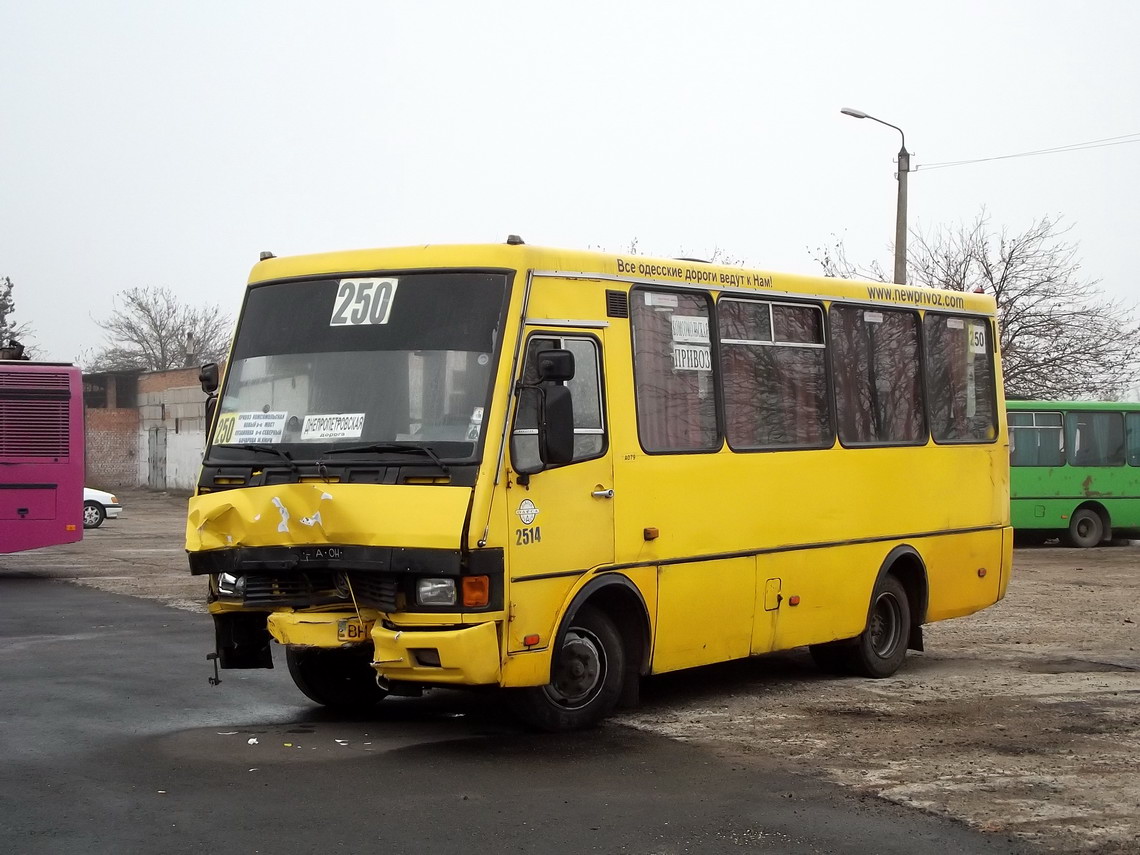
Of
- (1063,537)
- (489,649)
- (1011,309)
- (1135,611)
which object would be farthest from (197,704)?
(1011,309)

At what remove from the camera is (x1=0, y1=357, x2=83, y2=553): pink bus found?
21984 mm

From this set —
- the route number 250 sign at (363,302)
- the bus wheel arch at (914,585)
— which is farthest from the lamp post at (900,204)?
the route number 250 sign at (363,302)

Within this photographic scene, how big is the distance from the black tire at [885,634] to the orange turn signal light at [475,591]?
180 inches

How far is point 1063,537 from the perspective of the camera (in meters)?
31.3

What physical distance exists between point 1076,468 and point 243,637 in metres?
22.6

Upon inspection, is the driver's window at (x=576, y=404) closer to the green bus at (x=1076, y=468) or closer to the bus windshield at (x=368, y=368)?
the bus windshield at (x=368, y=368)

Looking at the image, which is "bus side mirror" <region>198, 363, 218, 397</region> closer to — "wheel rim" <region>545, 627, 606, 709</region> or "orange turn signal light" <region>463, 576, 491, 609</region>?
"orange turn signal light" <region>463, 576, 491, 609</region>

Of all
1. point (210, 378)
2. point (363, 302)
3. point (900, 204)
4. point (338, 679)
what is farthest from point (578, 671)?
point (900, 204)

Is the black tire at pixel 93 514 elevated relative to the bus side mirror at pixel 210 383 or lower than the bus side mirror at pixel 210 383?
lower

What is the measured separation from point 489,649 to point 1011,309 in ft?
116

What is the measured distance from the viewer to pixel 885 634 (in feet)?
40.5

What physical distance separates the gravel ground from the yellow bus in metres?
0.59

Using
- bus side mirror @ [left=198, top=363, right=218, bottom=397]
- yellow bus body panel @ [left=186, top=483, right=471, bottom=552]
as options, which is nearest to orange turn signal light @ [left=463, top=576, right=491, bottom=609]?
yellow bus body panel @ [left=186, top=483, right=471, bottom=552]

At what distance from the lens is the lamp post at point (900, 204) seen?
2736 cm
